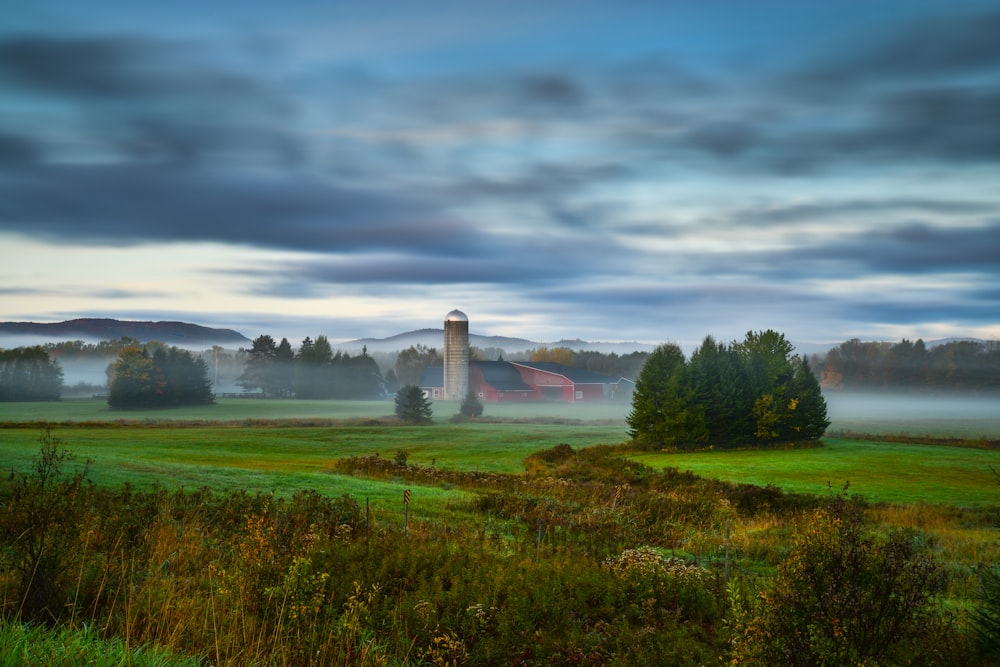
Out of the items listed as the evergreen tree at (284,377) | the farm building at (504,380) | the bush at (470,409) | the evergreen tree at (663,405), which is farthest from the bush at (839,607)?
the evergreen tree at (284,377)

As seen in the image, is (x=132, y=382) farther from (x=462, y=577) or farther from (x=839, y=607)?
(x=839, y=607)

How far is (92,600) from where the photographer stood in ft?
25.2

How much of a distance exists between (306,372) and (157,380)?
98.1 ft

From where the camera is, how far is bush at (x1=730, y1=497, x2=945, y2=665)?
5.66m

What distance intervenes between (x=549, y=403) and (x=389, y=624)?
290ft

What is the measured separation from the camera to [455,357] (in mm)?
102375

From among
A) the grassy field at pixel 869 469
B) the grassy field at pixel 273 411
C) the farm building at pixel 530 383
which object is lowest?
the grassy field at pixel 869 469

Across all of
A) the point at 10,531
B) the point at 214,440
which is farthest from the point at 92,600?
the point at 214,440

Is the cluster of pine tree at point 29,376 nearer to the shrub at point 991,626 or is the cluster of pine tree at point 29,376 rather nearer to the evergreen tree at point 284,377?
the evergreen tree at point 284,377

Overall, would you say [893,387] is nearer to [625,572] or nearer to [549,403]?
[549,403]

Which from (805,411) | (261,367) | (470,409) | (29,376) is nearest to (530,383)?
(470,409)

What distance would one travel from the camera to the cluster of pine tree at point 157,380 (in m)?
78.5

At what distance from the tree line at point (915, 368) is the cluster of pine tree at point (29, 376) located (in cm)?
11410

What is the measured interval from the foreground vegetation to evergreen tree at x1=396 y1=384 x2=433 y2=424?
4179cm
